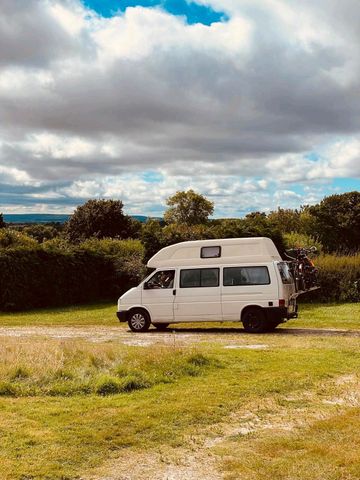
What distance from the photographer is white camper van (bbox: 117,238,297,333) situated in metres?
18.0

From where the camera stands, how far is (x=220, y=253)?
61.5 feet

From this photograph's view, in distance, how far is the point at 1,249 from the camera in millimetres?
28844

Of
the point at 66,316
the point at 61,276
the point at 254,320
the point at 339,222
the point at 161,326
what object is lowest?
the point at 66,316

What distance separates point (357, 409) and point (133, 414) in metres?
3.00

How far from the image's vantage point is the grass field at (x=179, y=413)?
19.2ft

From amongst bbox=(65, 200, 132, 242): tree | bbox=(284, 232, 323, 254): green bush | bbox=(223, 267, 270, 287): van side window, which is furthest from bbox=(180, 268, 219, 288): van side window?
bbox=(65, 200, 132, 242): tree

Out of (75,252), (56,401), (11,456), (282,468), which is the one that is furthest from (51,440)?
(75,252)

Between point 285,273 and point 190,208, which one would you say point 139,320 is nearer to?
point 285,273

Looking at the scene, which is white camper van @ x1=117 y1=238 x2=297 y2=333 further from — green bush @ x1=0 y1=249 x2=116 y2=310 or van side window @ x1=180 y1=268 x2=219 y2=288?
green bush @ x1=0 y1=249 x2=116 y2=310

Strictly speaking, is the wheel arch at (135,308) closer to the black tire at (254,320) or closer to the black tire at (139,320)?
the black tire at (139,320)

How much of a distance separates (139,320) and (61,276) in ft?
41.4

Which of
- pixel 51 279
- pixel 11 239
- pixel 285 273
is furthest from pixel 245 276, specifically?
pixel 11 239

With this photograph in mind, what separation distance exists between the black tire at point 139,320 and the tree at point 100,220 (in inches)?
2194

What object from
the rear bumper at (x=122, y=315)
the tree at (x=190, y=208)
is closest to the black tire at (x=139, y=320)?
the rear bumper at (x=122, y=315)
